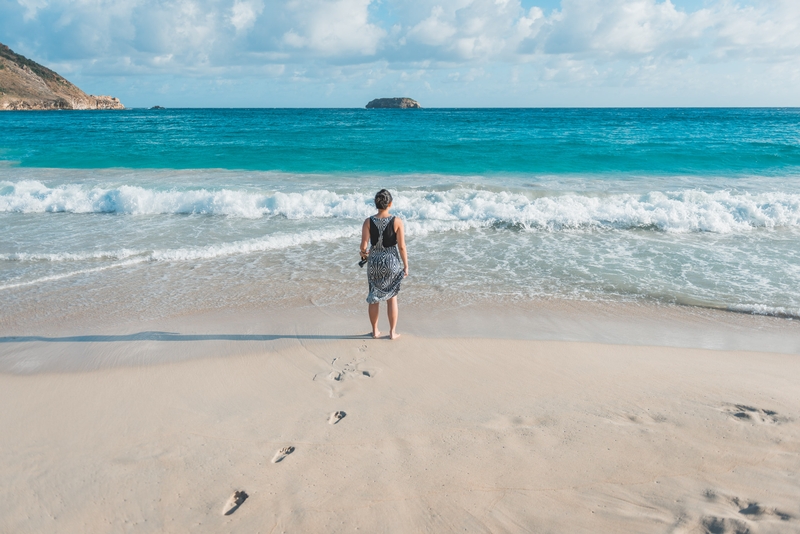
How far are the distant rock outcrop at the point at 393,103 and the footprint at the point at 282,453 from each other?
124126 millimetres

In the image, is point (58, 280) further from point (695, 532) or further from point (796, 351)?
point (796, 351)

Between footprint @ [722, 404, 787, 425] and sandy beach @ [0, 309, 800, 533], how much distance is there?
2cm

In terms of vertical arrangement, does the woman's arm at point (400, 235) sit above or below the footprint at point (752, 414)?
above

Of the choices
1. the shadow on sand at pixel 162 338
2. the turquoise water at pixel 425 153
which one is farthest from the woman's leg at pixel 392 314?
the turquoise water at pixel 425 153

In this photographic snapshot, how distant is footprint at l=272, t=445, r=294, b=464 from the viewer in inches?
130

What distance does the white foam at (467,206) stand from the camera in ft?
34.8

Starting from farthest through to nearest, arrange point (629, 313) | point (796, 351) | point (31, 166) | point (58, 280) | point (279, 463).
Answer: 1. point (31, 166)
2. point (58, 280)
3. point (629, 313)
4. point (796, 351)
5. point (279, 463)

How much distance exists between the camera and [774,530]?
2627 mm

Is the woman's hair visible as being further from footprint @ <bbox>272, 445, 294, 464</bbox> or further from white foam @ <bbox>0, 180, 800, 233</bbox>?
white foam @ <bbox>0, 180, 800, 233</bbox>

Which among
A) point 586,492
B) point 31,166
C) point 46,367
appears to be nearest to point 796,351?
point 586,492

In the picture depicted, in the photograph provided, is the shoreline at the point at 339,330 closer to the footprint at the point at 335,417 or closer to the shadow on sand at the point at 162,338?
the shadow on sand at the point at 162,338

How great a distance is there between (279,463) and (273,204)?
32.0ft

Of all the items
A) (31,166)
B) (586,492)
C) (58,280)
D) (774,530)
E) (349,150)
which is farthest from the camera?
(349,150)

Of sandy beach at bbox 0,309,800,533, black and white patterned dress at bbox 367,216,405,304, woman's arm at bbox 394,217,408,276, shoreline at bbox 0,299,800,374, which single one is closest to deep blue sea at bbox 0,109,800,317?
shoreline at bbox 0,299,800,374
